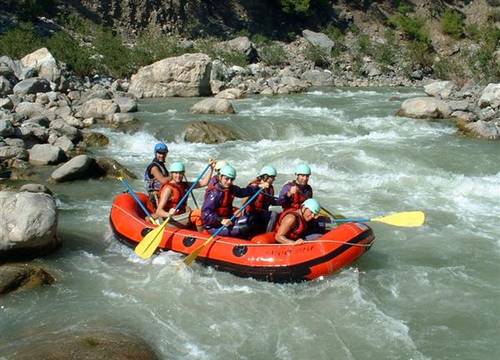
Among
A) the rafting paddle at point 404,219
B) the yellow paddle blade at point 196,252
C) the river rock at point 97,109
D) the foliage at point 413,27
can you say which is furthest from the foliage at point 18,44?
the foliage at point 413,27

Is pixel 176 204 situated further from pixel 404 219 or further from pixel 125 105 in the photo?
pixel 125 105

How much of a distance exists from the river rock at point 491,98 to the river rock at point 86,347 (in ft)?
45.4

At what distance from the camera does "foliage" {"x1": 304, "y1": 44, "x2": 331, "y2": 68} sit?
30172 millimetres

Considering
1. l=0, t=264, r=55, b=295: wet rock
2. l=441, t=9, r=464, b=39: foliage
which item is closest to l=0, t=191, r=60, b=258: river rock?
l=0, t=264, r=55, b=295: wet rock

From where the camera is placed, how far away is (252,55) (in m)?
28.9

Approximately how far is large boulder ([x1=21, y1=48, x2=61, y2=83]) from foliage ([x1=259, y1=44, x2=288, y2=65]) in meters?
13.2

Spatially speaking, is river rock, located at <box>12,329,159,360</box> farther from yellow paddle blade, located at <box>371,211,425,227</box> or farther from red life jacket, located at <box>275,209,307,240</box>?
yellow paddle blade, located at <box>371,211,425,227</box>

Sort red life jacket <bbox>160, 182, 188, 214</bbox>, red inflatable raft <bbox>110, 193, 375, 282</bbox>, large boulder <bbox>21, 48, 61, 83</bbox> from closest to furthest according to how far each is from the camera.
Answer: red inflatable raft <bbox>110, 193, 375, 282</bbox> → red life jacket <bbox>160, 182, 188, 214</bbox> → large boulder <bbox>21, 48, 61, 83</bbox>

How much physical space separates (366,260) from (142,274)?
8.39 feet

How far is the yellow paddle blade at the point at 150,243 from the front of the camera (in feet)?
19.1

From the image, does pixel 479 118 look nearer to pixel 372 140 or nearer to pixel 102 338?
pixel 372 140

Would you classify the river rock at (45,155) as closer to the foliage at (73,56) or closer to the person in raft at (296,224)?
the person in raft at (296,224)

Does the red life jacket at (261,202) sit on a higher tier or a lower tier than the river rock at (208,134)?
higher

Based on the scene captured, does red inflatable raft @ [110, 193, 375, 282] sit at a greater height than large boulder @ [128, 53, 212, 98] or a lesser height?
lesser
